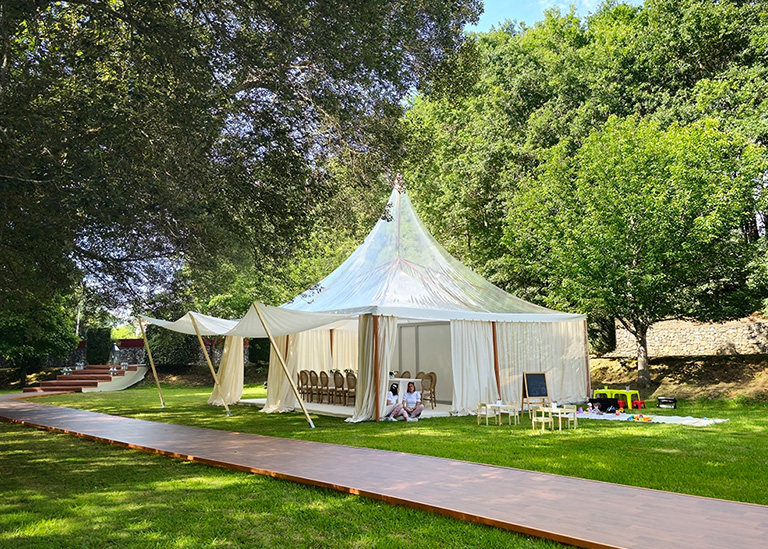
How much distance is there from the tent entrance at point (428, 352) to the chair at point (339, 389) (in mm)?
3141

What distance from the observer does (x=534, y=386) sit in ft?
40.0

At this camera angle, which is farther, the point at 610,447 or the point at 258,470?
the point at 610,447

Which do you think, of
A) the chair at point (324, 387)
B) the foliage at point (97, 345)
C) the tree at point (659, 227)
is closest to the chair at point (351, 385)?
the chair at point (324, 387)

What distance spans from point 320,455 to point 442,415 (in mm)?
5658

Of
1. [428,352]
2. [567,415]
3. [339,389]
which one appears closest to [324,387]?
[339,389]

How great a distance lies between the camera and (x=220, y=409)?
594 inches

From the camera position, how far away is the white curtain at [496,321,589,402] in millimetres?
13742

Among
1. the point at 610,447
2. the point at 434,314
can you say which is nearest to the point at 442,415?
the point at 434,314

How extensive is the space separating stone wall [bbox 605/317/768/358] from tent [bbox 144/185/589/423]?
5.56 meters

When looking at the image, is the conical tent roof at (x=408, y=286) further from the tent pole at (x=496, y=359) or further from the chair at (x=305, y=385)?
the chair at (x=305, y=385)

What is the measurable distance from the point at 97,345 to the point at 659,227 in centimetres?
2364

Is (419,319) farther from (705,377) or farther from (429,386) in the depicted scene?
(705,377)

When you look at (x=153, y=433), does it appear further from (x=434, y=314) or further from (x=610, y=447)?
(x=610, y=447)

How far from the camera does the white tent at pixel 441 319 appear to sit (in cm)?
1209
